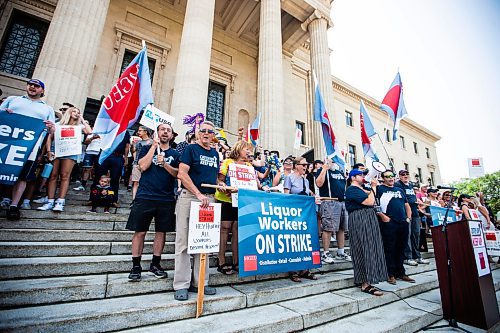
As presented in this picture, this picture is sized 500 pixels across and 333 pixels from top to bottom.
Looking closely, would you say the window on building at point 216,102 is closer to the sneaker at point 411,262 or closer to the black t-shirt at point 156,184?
the black t-shirt at point 156,184

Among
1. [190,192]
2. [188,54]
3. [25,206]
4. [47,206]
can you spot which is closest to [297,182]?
[190,192]

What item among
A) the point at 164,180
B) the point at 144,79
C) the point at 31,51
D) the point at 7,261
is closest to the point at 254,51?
the point at 31,51

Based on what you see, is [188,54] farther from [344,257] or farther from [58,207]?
[344,257]

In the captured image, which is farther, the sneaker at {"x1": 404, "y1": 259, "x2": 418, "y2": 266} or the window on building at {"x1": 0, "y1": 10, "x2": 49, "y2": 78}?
the window on building at {"x1": 0, "y1": 10, "x2": 49, "y2": 78}

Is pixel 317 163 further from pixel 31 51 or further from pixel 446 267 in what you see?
pixel 31 51

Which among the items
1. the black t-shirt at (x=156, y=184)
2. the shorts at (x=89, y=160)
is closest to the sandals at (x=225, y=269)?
the black t-shirt at (x=156, y=184)

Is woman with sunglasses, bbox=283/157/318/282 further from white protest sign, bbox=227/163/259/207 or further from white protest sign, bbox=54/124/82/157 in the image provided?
white protest sign, bbox=54/124/82/157

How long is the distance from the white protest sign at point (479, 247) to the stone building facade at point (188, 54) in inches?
287

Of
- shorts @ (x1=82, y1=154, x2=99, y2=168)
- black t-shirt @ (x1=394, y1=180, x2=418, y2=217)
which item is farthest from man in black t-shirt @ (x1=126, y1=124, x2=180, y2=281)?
black t-shirt @ (x1=394, y1=180, x2=418, y2=217)

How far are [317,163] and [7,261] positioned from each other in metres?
6.15

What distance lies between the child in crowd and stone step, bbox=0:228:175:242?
37.5 inches

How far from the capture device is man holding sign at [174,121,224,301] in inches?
99.7

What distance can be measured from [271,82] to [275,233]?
9016 millimetres

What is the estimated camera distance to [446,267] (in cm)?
324
